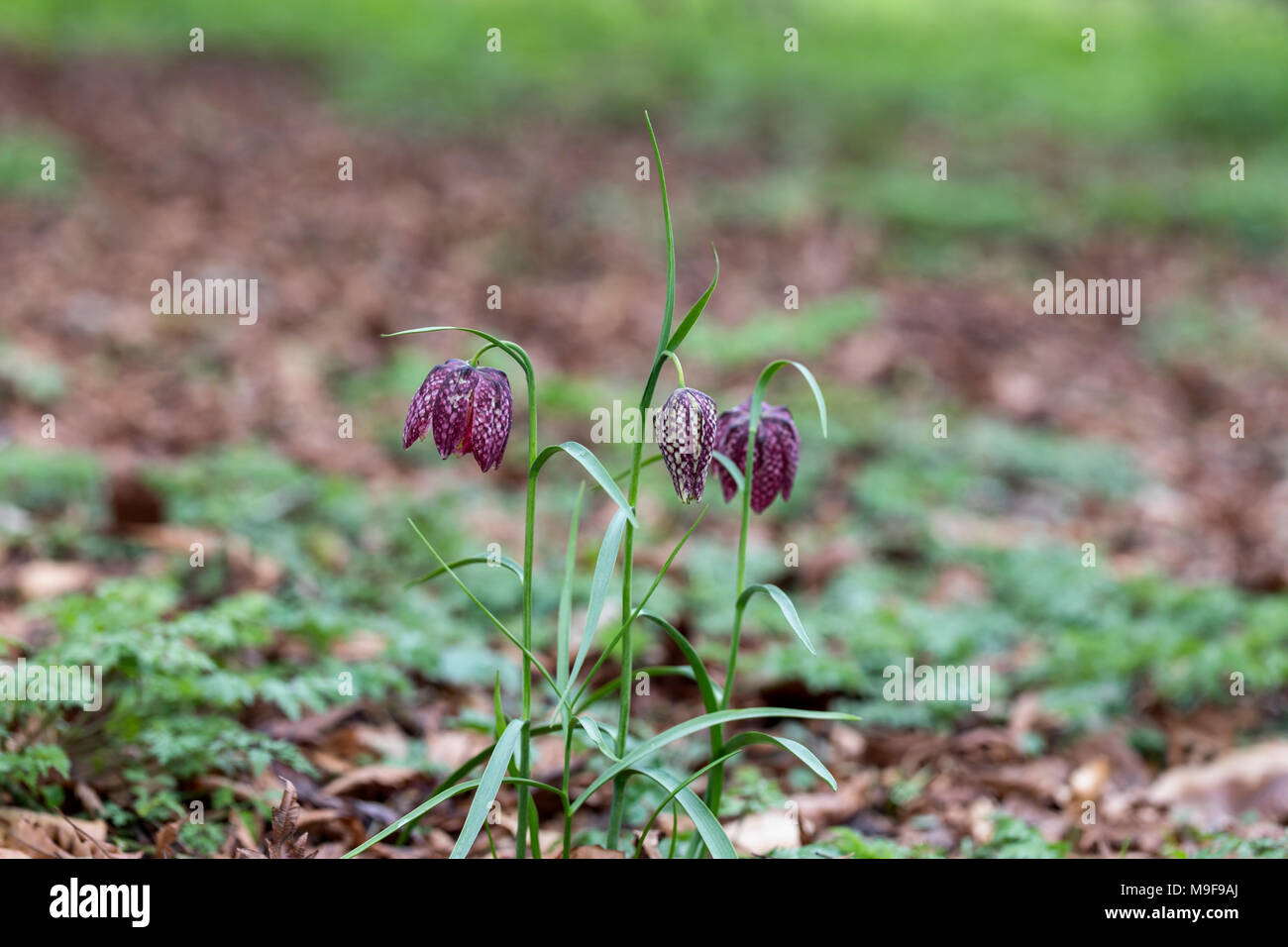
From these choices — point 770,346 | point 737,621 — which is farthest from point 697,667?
point 770,346

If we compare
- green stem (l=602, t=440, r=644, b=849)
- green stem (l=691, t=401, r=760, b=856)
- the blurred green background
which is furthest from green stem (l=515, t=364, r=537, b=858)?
the blurred green background

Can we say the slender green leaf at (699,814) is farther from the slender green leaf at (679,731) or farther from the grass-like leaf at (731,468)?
the grass-like leaf at (731,468)

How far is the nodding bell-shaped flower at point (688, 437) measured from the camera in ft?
4.97

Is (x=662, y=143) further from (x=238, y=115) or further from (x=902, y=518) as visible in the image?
(x=902, y=518)

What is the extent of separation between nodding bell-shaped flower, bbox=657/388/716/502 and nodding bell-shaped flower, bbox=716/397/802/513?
174 millimetres

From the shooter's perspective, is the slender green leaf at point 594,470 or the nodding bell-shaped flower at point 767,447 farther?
the nodding bell-shaped flower at point 767,447

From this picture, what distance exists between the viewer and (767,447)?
5.63 ft

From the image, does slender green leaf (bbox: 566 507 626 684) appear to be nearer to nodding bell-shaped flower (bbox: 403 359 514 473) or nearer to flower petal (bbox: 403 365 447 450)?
nodding bell-shaped flower (bbox: 403 359 514 473)

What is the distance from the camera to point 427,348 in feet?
18.8

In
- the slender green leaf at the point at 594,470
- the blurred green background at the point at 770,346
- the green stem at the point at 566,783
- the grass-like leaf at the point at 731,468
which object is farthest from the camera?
the blurred green background at the point at 770,346

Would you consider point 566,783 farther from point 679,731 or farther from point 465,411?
point 465,411

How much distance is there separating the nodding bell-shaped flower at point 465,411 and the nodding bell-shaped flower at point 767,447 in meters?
0.36

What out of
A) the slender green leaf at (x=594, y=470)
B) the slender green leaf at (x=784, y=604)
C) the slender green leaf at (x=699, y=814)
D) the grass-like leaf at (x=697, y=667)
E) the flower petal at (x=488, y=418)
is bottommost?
the slender green leaf at (x=699, y=814)

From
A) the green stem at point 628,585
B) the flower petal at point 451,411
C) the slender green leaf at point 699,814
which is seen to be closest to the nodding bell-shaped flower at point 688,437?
the green stem at point 628,585
